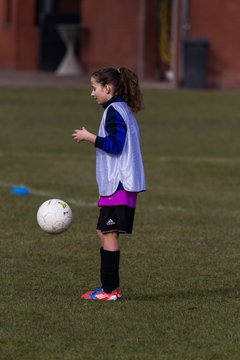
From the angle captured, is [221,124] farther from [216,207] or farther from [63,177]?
[216,207]

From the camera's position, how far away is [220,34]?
33.7m

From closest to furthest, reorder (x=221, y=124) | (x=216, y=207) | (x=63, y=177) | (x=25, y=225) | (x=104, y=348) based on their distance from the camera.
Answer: (x=104, y=348), (x=25, y=225), (x=216, y=207), (x=63, y=177), (x=221, y=124)

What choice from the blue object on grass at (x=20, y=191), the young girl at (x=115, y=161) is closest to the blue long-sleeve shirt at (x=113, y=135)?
the young girl at (x=115, y=161)

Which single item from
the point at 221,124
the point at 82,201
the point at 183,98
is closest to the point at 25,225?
the point at 82,201

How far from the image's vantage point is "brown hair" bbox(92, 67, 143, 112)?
866 cm

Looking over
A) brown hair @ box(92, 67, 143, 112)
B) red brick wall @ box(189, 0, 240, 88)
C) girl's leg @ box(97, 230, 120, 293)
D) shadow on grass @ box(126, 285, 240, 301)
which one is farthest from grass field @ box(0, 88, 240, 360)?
red brick wall @ box(189, 0, 240, 88)

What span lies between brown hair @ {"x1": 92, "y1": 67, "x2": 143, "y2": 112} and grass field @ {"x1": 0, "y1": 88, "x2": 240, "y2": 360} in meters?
1.41

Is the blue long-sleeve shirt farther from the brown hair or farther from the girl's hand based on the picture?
the brown hair

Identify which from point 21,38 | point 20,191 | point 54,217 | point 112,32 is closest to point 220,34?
point 112,32

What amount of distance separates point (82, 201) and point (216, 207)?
1558mm

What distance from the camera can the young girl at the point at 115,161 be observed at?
28.2 feet

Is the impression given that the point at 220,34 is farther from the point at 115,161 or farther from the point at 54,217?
the point at 115,161

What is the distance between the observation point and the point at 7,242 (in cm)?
1127

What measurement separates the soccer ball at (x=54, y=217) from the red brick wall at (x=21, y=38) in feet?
118
